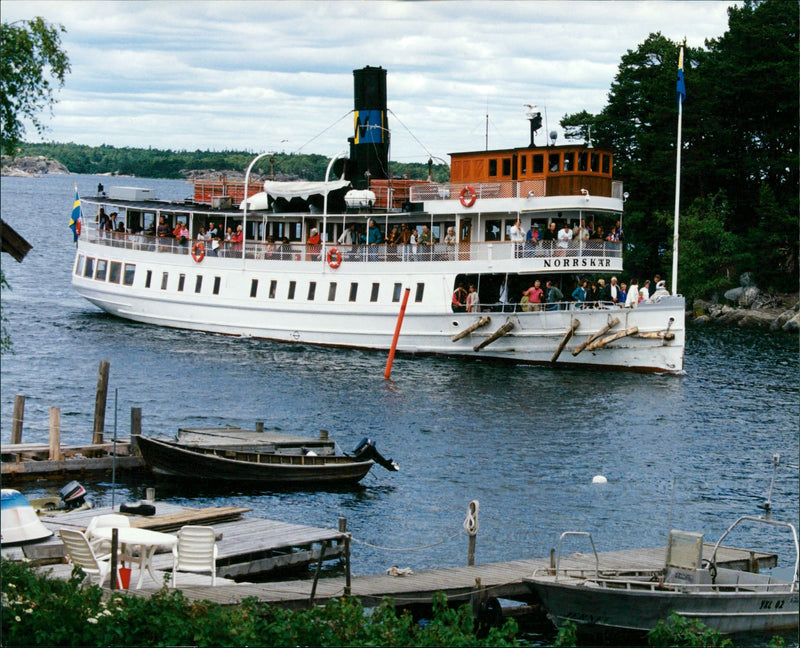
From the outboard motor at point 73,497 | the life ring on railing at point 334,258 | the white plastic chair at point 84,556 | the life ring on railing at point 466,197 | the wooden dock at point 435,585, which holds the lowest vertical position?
the wooden dock at point 435,585

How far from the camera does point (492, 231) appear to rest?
5097 centimetres

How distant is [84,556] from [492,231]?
35.2m

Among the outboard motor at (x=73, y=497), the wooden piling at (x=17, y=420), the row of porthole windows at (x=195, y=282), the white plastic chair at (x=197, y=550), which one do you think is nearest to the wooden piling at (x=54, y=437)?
the wooden piling at (x=17, y=420)

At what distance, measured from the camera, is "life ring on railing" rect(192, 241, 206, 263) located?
56.7 metres

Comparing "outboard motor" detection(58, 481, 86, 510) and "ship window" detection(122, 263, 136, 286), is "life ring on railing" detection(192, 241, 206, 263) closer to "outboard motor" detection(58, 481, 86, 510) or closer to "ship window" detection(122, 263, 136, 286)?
"ship window" detection(122, 263, 136, 286)

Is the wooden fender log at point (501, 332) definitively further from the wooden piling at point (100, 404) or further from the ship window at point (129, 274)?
the wooden piling at point (100, 404)

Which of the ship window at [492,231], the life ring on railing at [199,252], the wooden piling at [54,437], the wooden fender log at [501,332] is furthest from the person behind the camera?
the life ring on railing at [199,252]

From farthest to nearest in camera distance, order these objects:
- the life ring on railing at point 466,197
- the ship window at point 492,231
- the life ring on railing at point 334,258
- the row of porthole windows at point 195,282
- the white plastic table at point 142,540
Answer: the life ring on railing at point 334,258, the row of porthole windows at point 195,282, the ship window at point 492,231, the life ring on railing at point 466,197, the white plastic table at point 142,540

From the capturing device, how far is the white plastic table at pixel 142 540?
17172 mm

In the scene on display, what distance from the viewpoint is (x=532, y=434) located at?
117 ft

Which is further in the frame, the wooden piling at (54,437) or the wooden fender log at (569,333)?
the wooden fender log at (569,333)

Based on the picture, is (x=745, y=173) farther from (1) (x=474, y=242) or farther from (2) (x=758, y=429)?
(2) (x=758, y=429)

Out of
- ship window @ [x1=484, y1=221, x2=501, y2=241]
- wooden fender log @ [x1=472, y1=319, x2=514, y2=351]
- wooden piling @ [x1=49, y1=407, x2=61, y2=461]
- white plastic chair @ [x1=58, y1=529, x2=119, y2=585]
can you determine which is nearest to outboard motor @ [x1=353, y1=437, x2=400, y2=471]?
wooden piling @ [x1=49, y1=407, x2=61, y2=461]

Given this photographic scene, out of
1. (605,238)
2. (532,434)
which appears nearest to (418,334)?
(605,238)
